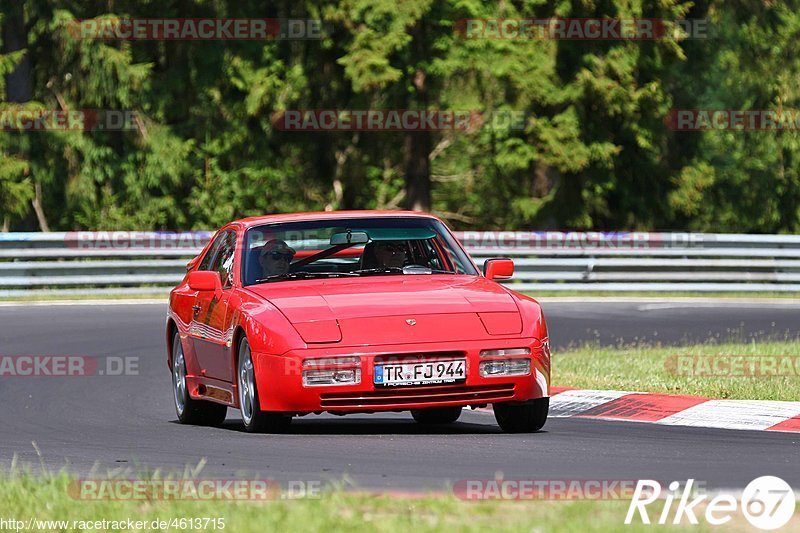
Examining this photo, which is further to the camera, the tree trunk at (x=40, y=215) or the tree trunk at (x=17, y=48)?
the tree trunk at (x=40, y=215)

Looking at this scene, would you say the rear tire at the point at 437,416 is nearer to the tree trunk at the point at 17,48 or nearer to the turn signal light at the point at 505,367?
the turn signal light at the point at 505,367

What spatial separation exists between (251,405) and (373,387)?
95 centimetres

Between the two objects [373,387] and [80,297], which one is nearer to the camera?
[373,387]

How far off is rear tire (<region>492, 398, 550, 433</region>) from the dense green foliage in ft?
83.4

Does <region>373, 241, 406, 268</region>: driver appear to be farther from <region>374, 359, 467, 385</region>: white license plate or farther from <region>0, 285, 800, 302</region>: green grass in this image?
<region>0, 285, 800, 302</region>: green grass

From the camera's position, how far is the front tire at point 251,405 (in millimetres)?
10312

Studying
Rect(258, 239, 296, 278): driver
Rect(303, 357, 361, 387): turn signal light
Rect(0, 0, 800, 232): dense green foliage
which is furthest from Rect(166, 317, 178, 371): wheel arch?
Rect(0, 0, 800, 232): dense green foliage

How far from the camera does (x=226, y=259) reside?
1193cm

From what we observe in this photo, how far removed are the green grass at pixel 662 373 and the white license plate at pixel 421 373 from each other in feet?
11.5

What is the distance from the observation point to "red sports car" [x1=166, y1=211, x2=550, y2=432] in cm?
991

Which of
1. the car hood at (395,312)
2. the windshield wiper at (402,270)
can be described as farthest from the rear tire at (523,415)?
the windshield wiper at (402,270)

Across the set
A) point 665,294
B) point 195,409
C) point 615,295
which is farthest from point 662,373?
point 665,294

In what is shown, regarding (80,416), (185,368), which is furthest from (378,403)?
(80,416)

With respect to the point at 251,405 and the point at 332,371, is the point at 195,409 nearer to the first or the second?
the point at 251,405
